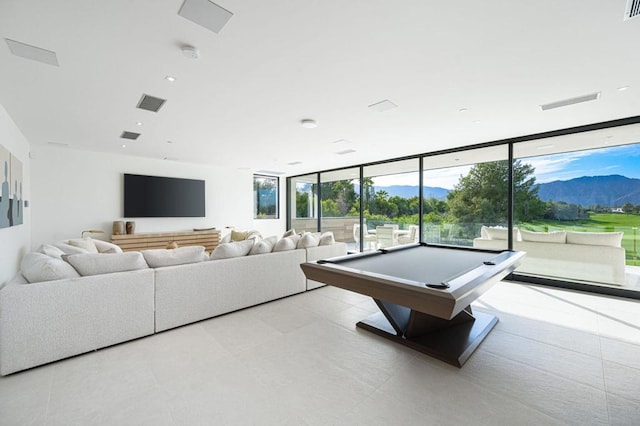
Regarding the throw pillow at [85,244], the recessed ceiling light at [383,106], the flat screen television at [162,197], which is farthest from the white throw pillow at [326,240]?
the flat screen television at [162,197]

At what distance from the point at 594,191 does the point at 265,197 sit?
8.54 m

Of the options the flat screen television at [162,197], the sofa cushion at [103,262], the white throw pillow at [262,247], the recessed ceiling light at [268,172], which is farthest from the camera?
the recessed ceiling light at [268,172]

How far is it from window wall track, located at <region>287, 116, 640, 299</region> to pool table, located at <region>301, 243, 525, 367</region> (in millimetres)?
2244

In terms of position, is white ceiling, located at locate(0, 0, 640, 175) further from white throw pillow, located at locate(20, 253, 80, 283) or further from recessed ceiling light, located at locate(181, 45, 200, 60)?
white throw pillow, located at locate(20, 253, 80, 283)

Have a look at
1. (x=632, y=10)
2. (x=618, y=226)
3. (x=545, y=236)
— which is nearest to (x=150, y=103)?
(x=632, y=10)

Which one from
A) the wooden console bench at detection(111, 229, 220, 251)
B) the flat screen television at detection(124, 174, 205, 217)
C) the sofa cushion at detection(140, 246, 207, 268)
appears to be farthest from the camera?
the flat screen television at detection(124, 174, 205, 217)

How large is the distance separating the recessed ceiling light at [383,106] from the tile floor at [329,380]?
2.73m

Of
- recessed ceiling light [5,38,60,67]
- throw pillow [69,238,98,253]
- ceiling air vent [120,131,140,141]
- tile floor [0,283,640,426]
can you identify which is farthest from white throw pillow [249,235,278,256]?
ceiling air vent [120,131,140,141]

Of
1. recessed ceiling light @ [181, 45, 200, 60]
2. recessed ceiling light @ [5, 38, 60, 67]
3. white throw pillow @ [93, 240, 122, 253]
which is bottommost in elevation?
white throw pillow @ [93, 240, 122, 253]

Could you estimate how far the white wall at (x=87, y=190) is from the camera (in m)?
5.67

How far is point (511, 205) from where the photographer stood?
5133 mm

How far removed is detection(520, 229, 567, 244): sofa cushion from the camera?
471cm

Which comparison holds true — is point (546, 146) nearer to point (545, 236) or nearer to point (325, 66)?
point (545, 236)

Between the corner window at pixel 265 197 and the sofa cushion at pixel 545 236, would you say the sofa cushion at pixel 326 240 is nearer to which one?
the sofa cushion at pixel 545 236
